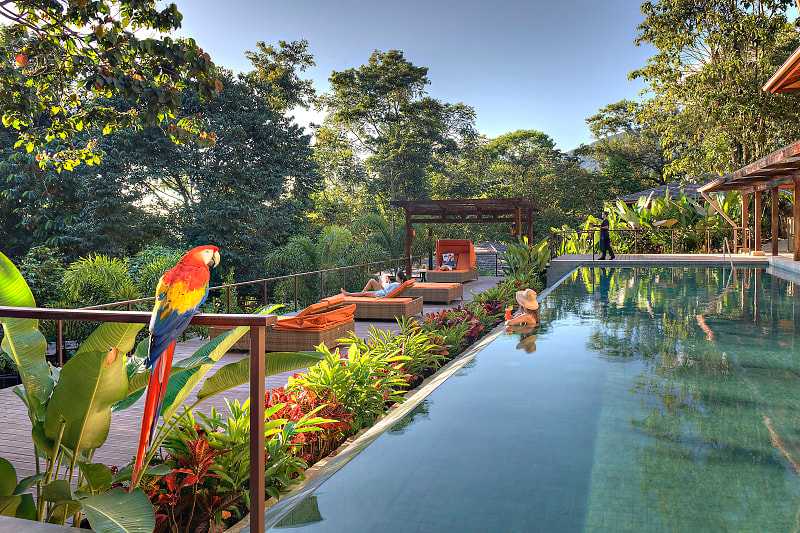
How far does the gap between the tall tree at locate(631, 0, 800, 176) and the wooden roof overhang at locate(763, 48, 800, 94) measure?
7.84m

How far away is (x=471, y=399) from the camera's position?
4375mm

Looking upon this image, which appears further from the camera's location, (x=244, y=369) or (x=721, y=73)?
(x=721, y=73)

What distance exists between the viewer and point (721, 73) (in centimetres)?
1894

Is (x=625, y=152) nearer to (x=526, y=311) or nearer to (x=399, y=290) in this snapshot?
(x=399, y=290)

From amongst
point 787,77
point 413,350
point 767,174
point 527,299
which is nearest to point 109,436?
point 413,350

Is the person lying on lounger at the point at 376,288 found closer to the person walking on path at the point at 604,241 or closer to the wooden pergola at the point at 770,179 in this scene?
the person walking on path at the point at 604,241

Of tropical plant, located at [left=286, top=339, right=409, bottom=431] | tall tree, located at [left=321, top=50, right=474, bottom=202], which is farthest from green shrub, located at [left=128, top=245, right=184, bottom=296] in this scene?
tall tree, located at [left=321, top=50, right=474, bottom=202]

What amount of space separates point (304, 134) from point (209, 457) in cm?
2214

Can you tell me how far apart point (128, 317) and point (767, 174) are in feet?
51.0

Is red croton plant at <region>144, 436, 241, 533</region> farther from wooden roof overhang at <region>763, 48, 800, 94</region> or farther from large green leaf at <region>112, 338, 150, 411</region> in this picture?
wooden roof overhang at <region>763, 48, 800, 94</region>

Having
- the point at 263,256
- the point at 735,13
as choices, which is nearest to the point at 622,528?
the point at 263,256

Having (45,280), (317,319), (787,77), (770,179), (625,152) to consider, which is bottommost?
(317,319)

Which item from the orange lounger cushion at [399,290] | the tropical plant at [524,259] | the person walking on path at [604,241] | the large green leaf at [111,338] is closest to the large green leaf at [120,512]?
the large green leaf at [111,338]

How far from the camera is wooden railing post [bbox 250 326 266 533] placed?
198 centimetres
